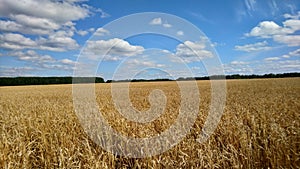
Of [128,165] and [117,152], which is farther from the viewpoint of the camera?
[117,152]

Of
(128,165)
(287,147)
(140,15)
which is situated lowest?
(128,165)

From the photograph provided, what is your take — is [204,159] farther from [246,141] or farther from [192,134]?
[192,134]

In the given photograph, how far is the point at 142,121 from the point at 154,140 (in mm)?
1938

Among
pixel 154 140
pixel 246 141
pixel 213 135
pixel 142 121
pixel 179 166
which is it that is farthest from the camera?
pixel 142 121

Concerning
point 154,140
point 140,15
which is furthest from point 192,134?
point 140,15

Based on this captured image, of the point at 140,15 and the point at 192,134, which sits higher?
the point at 140,15

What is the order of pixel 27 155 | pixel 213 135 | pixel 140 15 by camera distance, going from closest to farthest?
pixel 27 155
pixel 213 135
pixel 140 15

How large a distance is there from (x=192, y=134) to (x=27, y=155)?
3.41 meters

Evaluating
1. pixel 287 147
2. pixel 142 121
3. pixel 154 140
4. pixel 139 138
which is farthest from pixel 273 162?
pixel 142 121

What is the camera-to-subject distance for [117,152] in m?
4.69

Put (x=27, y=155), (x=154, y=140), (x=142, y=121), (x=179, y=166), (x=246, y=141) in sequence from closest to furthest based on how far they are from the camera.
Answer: (x=179, y=166) → (x=27, y=155) → (x=246, y=141) → (x=154, y=140) → (x=142, y=121)

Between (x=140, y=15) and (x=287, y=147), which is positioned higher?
(x=140, y=15)

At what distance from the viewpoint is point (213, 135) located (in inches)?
221

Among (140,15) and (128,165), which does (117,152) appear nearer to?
(128,165)
